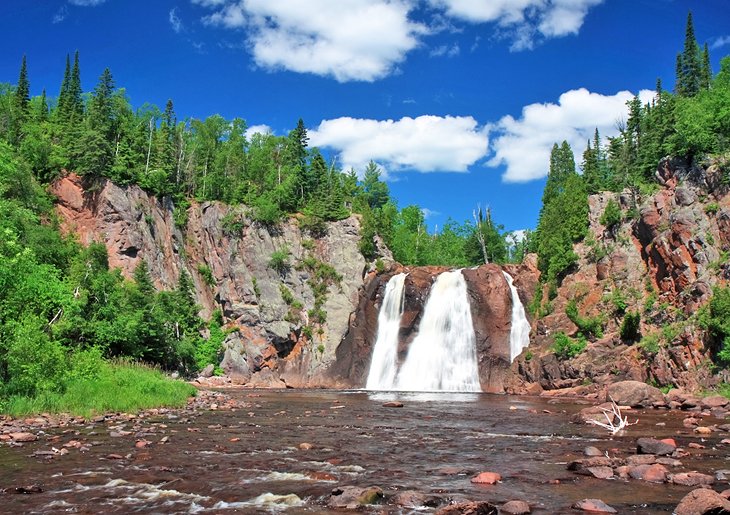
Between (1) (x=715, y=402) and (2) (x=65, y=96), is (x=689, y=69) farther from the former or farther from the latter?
(2) (x=65, y=96)

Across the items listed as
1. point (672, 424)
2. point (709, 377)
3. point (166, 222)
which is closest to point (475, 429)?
point (672, 424)

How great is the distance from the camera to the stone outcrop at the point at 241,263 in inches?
2276

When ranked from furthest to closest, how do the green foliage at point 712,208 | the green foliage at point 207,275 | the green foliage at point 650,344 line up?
the green foliage at point 207,275
the green foliage at point 712,208
the green foliage at point 650,344

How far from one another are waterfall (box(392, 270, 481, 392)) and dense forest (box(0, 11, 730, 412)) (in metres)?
9.80

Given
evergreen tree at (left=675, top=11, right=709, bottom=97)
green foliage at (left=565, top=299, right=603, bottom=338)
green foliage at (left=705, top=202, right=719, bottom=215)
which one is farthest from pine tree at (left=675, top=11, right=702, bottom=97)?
green foliage at (left=565, top=299, right=603, bottom=338)

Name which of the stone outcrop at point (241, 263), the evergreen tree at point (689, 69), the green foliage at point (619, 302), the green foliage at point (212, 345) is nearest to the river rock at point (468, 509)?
the green foliage at point (619, 302)

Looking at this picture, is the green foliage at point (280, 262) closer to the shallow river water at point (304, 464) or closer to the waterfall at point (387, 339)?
the waterfall at point (387, 339)

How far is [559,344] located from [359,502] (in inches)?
1614

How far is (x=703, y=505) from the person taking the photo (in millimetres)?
8773

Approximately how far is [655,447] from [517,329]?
133 feet

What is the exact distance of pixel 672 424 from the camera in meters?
22.2

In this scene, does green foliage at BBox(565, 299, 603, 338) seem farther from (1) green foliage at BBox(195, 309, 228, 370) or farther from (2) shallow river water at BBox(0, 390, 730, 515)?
(1) green foliage at BBox(195, 309, 228, 370)

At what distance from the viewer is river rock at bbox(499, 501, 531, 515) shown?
9212 mm

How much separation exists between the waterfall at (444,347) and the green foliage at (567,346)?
332 inches
